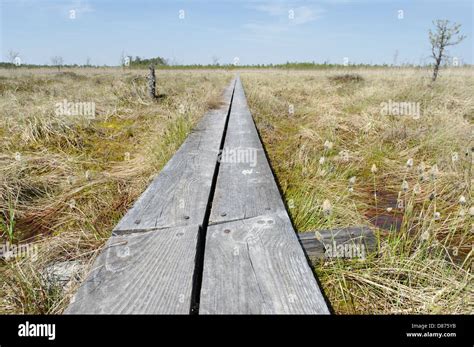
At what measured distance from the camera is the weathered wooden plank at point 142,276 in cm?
90

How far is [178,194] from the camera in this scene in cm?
180

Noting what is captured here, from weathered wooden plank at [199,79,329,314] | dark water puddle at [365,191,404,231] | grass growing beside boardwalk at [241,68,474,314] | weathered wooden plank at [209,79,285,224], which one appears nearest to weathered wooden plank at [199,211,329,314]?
weathered wooden plank at [199,79,329,314]

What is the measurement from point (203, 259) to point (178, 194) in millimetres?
690

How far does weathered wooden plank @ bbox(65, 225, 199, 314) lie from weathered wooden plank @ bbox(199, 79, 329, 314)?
87 mm

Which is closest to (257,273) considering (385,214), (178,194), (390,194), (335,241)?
(335,241)

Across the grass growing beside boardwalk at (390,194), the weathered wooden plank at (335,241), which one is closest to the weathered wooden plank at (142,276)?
the weathered wooden plank at (335,241)

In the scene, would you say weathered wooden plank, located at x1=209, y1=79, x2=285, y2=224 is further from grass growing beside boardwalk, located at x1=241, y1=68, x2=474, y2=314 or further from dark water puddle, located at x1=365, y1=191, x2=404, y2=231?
dark water puddle, located at x1=365, y1=191, x2=404, y2=231

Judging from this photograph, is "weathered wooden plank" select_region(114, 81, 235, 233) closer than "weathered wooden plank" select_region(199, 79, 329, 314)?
No

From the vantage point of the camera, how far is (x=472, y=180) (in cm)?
254

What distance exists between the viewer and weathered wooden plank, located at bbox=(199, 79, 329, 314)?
0.92 m

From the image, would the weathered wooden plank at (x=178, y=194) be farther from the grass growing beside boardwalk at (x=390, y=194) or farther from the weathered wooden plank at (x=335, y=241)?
the grass growing beside boardwalk at (x=390, y=194)
